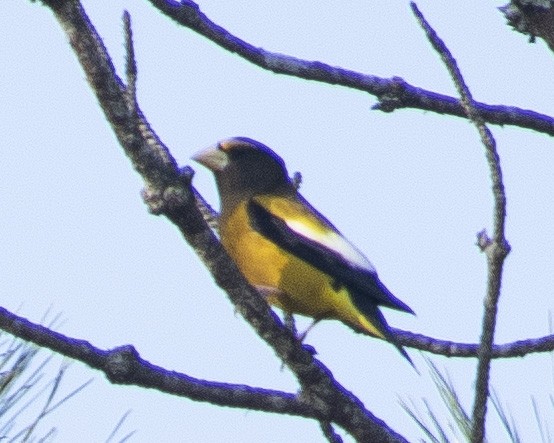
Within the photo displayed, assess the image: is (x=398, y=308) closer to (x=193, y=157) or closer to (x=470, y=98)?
(x=193, y=157)

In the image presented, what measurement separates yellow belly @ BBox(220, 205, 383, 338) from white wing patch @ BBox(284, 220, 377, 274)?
13 cm

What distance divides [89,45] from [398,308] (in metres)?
2.29

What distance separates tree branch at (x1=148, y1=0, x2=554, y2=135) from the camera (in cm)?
294

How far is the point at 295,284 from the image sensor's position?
4230mm

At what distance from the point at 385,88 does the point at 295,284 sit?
137 cm

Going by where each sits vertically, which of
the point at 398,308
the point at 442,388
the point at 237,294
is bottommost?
the point at 237,294

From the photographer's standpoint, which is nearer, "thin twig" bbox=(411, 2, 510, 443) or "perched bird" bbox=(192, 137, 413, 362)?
"thin twig" bbox=(411, 2, 510, 443)

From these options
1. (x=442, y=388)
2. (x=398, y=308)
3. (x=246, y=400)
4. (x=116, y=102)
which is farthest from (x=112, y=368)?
(x=398, y=308)

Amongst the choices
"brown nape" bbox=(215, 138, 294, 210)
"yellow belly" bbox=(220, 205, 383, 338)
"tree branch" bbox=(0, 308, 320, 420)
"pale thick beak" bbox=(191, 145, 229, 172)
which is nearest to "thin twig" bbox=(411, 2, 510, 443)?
"tree branch" bbox=(0, 308, 320, 420)

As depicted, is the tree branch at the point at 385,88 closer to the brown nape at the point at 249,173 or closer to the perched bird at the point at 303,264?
the perched bird at the point at 303,264

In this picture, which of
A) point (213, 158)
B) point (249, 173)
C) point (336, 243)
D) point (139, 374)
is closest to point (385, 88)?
point (139, 374)

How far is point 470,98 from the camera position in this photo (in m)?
2.34

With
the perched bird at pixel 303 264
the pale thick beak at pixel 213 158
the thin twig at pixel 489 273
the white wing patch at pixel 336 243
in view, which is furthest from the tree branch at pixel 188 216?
the pale thick beak at pixel 213 158

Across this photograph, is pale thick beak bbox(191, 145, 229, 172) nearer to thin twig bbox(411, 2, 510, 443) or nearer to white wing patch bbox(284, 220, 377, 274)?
white wing patch bbox(284, 220, 377, 274)
